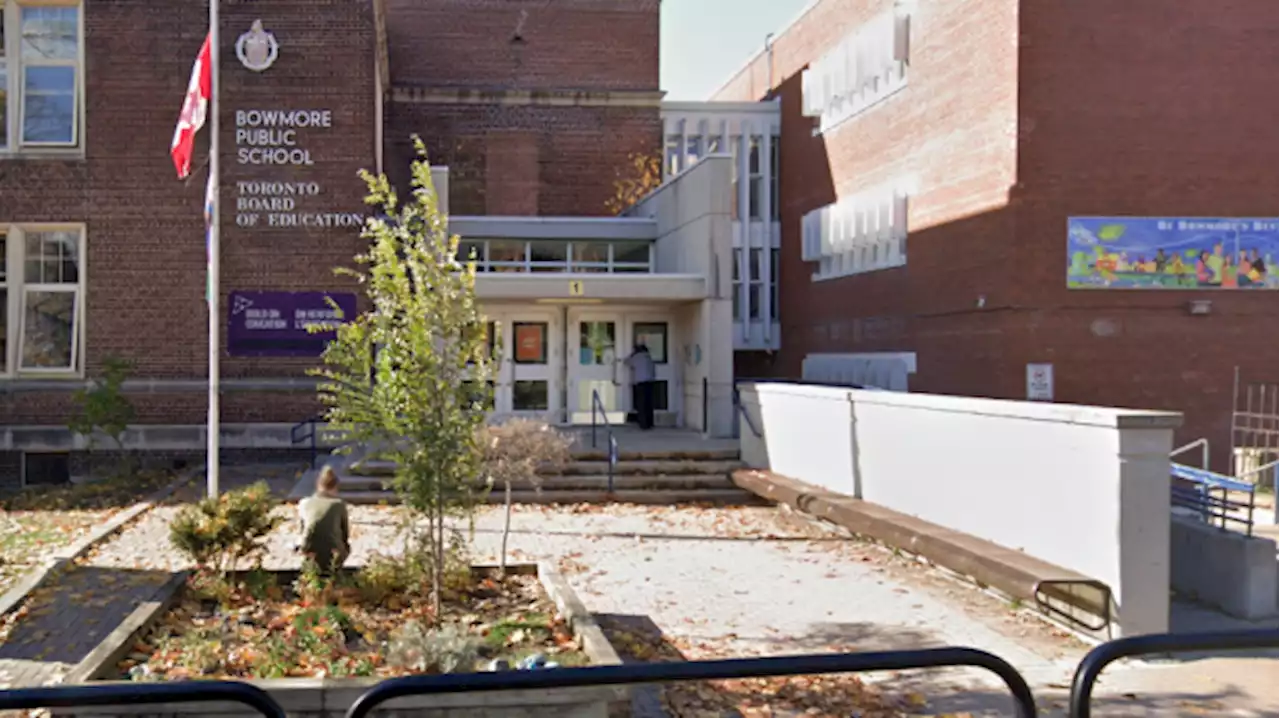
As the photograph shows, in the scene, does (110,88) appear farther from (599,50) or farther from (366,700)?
(366,700)

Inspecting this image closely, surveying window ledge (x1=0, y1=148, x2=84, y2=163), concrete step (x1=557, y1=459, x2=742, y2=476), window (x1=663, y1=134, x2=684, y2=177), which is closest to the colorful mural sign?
concrete step (x1=557, y1=459, x2=742, y2=476)

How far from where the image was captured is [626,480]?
58.0 ft

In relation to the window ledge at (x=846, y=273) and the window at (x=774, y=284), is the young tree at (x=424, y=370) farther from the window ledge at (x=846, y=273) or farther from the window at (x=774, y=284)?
the window at (x=774, y=284)

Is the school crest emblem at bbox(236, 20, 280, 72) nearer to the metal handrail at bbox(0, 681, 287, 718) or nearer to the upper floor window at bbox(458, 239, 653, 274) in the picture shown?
the upper floor window at bbox(458, 239, 653, 274)

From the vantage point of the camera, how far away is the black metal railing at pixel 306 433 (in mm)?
20156

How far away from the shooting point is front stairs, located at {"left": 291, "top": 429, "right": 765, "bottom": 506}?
17.3 meters

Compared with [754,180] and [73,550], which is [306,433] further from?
[754,180]

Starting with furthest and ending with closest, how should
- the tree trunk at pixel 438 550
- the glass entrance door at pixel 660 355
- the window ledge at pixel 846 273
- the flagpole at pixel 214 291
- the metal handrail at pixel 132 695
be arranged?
the window ledge at pixel 846 273
the glass entrance door at pixel 660 355
the flagpole at pixel 214 291
the tree trunk at pixel 438 550
the metal handrail at pixel 132 695

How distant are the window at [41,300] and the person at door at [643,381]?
9899 mm

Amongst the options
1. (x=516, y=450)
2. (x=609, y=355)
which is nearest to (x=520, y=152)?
(x=609, y=355)

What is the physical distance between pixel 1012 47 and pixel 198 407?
15.7m

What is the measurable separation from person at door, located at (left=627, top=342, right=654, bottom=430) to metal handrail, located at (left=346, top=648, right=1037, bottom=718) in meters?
18.7

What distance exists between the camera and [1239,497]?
56.2 feet

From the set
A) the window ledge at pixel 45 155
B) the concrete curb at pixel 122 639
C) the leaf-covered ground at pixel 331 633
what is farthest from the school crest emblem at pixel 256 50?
the concrete curb at pixel 122 639
